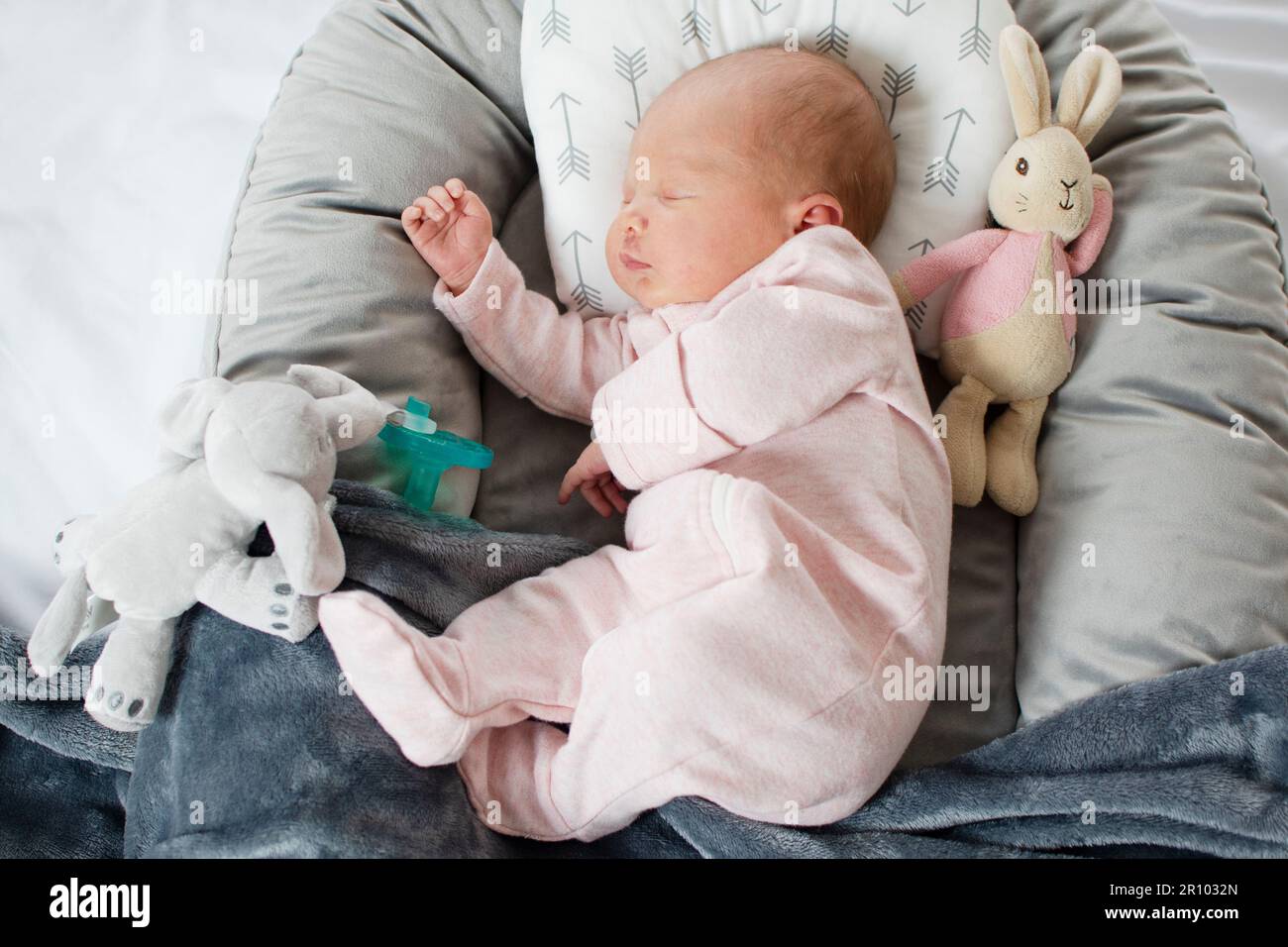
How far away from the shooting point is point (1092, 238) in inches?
46.7

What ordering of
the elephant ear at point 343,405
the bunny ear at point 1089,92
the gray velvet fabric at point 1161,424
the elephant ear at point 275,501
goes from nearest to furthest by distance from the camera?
the elephant ear at point 275,501 → the elephant ear at point 343,405 → the gray velvet fabric at point 1161,424 → the bunny ear at point 1089,92

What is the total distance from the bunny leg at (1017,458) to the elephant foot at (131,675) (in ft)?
2.84

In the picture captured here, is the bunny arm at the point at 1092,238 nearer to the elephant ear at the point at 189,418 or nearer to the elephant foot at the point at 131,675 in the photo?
the elephant ear at the point at 189,418

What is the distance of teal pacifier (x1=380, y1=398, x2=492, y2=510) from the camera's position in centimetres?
102

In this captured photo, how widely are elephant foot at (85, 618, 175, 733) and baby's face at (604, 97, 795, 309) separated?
60 cm

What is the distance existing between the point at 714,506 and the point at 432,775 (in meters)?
0.34

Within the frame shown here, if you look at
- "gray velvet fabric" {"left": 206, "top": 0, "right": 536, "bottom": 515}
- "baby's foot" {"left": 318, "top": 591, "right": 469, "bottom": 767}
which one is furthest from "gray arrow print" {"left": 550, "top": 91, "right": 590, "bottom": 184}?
"baby's foot" {"left": 318, "top": 591, "right": 469, "bottom": 767}

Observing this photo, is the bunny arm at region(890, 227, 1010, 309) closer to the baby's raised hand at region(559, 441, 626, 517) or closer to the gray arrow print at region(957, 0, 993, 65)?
the gray arrow print at region(957, 0, 993, 65)

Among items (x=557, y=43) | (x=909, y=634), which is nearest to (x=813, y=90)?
(x=557, y=43)

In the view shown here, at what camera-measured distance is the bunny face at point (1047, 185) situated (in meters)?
1.12


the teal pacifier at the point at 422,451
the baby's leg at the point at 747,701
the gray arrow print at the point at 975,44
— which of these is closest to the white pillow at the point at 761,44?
the gray arrow print at the point at 975,44

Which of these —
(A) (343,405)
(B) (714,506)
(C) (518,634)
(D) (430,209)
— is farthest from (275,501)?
(D) (430,209)

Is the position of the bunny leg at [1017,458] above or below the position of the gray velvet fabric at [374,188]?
below
